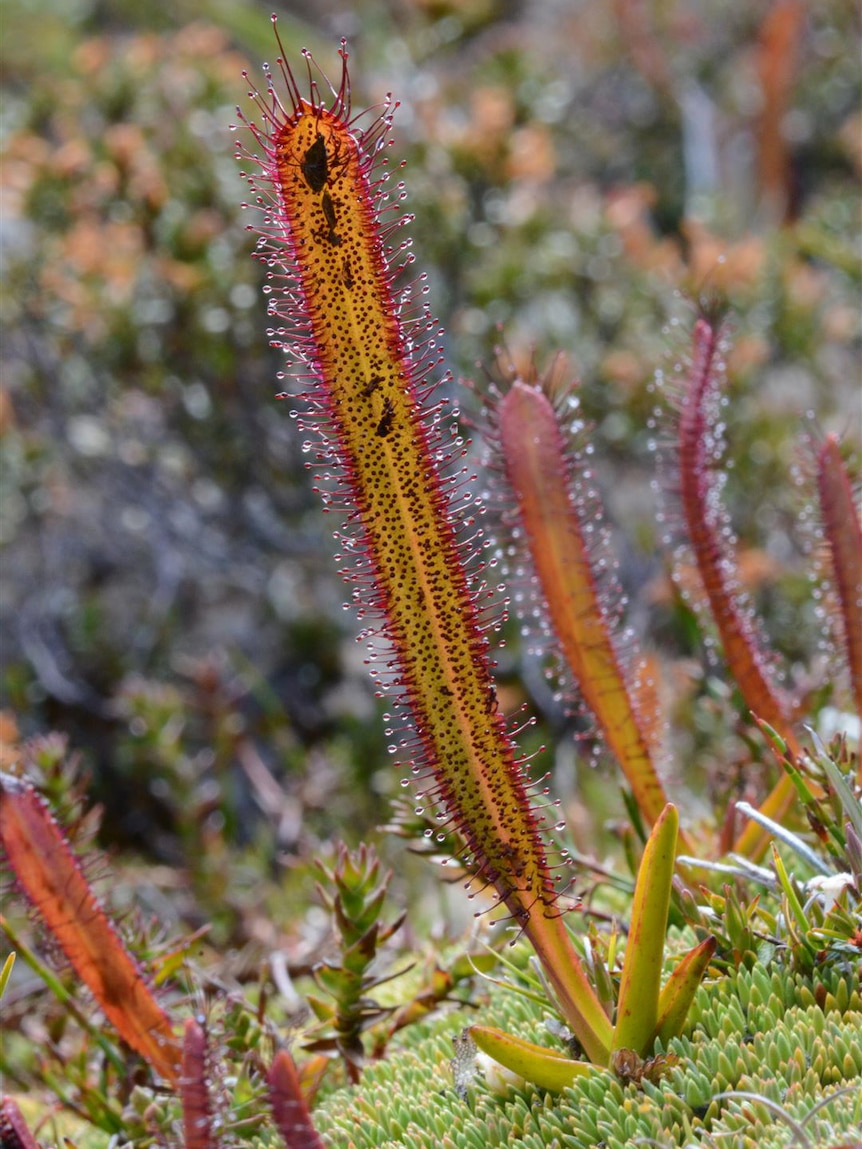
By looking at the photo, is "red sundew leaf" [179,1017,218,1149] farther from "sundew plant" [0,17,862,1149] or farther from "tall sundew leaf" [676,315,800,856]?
"tall sundew leaf" [676,315,800,856]

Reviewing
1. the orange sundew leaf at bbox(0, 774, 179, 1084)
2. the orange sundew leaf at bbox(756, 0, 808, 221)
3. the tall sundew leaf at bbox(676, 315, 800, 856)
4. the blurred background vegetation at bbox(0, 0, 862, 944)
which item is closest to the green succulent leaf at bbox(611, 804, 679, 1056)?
the tall sundew leaf at bbox(676, 315, 800, 856)

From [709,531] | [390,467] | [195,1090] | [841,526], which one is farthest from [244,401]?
[195,1090]

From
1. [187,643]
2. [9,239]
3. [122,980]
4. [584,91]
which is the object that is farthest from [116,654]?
[584,91]

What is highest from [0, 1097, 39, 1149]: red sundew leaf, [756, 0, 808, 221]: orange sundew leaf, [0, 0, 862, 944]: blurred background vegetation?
[756, 0, 808, 221]: orange sundew leaf

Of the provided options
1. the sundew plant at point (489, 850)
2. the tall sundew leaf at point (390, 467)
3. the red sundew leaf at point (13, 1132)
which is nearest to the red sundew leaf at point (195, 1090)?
the sundew plant at point (489, 850)

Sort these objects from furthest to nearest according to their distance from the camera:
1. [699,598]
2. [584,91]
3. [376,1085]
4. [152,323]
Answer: [584,91] < [152,323] < [699,598] < [376,1085]

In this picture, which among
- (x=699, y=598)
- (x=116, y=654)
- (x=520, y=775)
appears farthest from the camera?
(x=116, y=654)

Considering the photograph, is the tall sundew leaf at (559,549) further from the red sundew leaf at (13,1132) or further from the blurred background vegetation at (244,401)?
the blurred background vegetation at (244,401)

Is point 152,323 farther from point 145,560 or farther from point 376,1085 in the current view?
point 376,1085
